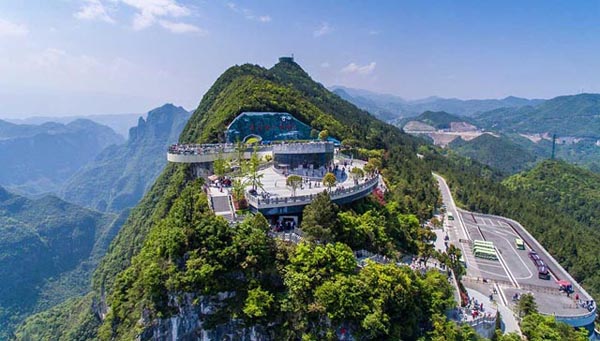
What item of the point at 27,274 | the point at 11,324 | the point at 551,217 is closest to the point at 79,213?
the point at 27,274

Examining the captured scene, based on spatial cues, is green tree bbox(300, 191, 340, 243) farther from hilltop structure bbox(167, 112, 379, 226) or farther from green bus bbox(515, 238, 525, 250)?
green bus bbox(515, 238, 525, 250)

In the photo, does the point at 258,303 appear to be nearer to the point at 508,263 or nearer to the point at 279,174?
the point at 279,174

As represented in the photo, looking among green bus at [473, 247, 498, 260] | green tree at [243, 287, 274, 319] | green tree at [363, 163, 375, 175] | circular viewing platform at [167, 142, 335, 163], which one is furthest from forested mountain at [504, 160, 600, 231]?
green tree at [243, 287, 274, 319]

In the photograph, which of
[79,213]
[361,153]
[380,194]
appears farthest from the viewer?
[79,213]

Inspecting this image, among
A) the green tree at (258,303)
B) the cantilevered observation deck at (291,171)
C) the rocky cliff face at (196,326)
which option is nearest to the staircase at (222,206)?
the cantilevered observation deck at (291,171)

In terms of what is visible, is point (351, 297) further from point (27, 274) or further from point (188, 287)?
point (27, 274)

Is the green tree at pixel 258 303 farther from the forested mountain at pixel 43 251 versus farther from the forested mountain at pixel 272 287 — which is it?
the forested mountain at pixel 43 251

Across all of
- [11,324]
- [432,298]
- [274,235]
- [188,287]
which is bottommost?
[11,324]

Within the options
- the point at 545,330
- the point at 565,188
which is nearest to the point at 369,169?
the point at 545,330
